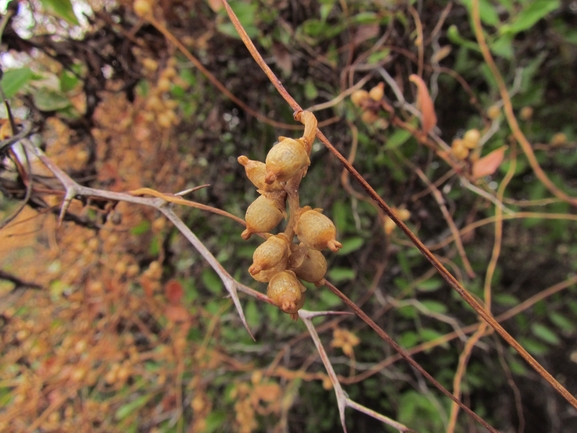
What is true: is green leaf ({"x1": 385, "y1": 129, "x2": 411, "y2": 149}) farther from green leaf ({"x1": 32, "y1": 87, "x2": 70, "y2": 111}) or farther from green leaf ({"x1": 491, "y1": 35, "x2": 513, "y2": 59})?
green leaf ({"x1": 32, "y1": 87, "x2": 70, "y2": 111})

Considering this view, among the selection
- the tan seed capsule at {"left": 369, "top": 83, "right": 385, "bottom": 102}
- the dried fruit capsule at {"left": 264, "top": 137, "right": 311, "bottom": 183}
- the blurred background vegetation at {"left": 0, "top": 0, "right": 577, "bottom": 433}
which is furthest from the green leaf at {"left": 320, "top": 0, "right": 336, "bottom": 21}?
the dried fruit capsule at {"left": 264, "top": 137, "right": 311, "bottom": 183}

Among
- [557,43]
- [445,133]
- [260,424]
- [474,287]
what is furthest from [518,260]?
[260,424]

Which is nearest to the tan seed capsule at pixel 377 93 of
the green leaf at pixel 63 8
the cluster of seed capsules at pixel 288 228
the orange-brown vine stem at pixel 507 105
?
the orange-brown vine stem at pixel 507 105

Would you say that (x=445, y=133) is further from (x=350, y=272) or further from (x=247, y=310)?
(x=247, y=310)

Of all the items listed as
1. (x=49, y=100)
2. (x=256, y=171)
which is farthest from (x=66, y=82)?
(x=256, y=171)

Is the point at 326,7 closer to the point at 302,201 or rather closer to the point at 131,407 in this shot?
the point at 302,201

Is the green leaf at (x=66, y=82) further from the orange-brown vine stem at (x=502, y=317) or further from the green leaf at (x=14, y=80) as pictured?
the orange-brown vine stem at (x=502, y=317)
